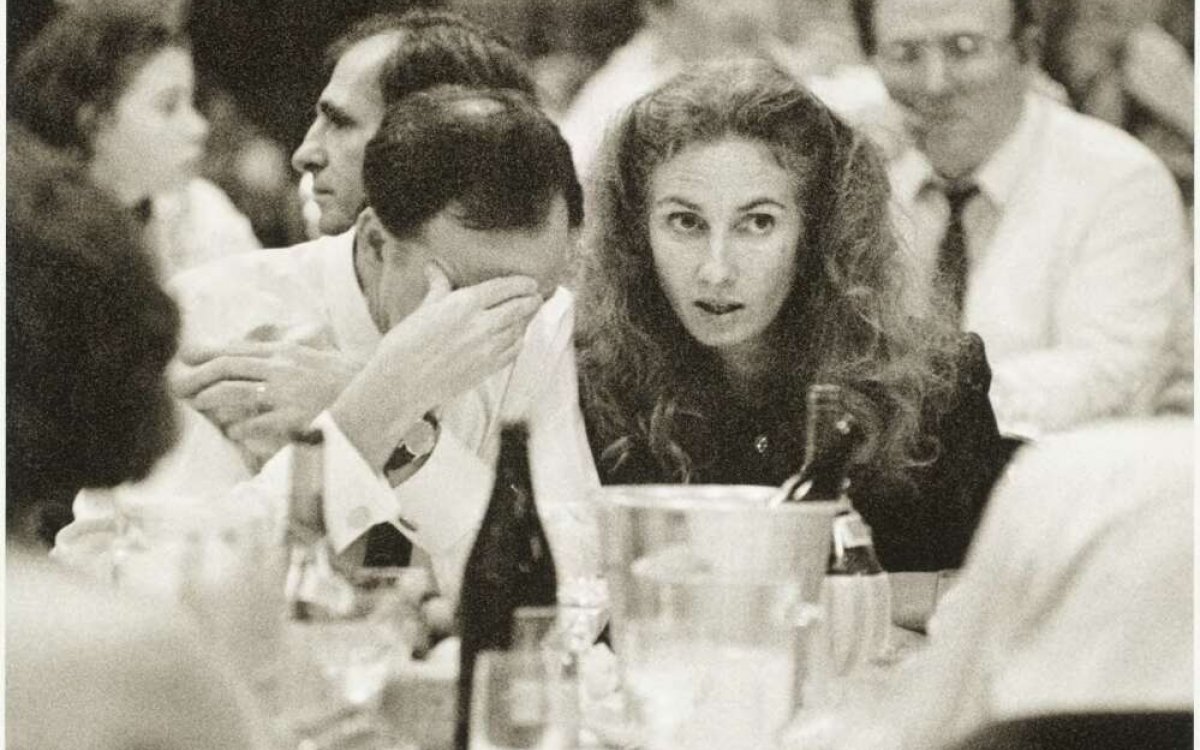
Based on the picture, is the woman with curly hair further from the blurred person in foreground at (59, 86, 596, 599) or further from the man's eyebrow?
the man's eyebrow

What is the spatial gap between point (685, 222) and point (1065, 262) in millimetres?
544

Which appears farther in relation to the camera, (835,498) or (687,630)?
(835,498)

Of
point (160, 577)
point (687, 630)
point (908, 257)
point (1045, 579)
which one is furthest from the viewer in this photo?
point (908, 257)

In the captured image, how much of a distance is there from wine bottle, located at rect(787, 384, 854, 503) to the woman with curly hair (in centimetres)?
1

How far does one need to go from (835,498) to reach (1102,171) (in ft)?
1.99

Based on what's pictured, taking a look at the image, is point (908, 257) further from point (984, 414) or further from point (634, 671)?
point (634, 671)

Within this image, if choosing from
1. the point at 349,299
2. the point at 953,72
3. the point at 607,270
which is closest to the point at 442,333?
the point at 349,299

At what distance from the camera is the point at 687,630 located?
1.78 metres

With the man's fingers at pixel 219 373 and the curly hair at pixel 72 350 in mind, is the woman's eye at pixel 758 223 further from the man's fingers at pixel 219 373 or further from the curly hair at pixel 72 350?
the curly hair at pixel 72 350

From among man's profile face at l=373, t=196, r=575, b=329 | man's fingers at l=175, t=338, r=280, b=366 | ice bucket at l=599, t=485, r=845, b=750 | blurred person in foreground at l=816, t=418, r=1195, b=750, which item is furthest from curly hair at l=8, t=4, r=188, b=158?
blurred person in foreground at l=816, t=418, r=1195, b=750

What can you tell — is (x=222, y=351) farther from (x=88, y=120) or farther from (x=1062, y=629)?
(x=1062, y=629)

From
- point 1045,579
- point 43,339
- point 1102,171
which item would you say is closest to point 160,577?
point 43,339

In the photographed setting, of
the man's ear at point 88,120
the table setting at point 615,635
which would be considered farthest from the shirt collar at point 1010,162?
the man's ear at point 88,120

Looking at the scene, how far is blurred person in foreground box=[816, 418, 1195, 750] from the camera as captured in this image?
161cm
